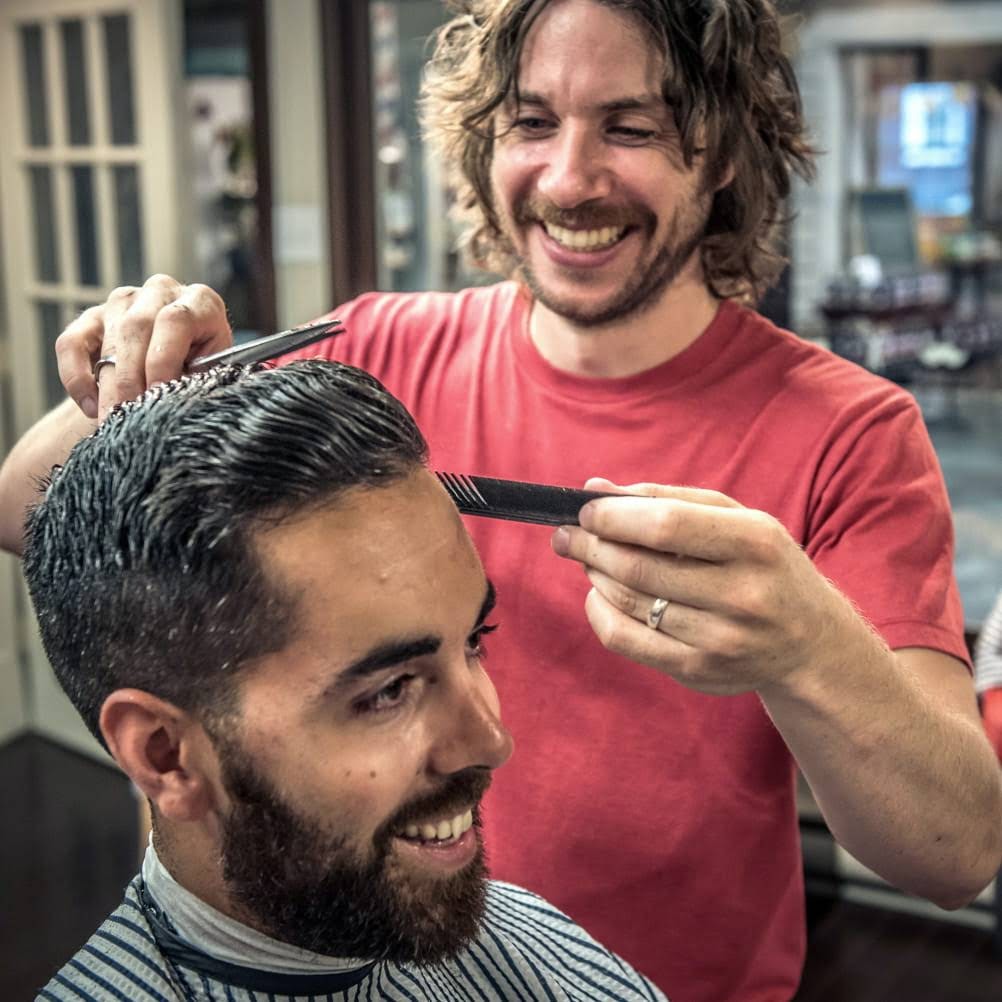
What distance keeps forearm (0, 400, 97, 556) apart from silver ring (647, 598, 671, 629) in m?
0.61

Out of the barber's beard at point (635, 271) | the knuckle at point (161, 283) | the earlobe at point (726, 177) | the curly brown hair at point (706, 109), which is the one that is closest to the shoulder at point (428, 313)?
the curly brown hair at point (706, 109)

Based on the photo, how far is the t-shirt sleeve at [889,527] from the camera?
4.29ft

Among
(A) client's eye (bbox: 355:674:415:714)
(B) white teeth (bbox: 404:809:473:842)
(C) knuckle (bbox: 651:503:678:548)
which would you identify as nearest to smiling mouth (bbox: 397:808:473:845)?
(B) white teeth (bbox: 404:809:473:842)

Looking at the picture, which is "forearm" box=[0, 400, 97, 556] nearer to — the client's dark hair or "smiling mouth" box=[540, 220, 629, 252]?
the client's dark hair

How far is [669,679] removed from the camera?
139 centimetres

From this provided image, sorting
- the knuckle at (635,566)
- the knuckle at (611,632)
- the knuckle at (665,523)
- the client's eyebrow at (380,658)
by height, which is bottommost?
the client's eyebrow at (380,658)

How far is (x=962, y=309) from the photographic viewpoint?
3658 millimetres

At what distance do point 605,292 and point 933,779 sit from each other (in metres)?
0.63

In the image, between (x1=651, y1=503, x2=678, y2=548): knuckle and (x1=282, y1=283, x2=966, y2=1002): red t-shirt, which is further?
(x1=282, y1=283, x2=966, y2=1002): red t-shirt

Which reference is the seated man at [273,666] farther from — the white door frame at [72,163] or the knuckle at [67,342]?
the white door frame at [72,163]

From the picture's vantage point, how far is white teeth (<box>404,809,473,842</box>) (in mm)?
1034

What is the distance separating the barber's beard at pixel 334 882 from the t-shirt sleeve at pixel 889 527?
0.49 metres

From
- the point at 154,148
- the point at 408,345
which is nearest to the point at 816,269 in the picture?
the point at 154,148

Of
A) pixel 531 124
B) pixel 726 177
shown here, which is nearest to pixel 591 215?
A: pixel 531 124
